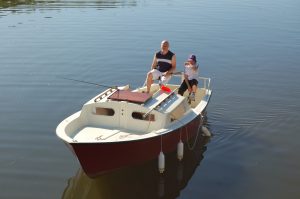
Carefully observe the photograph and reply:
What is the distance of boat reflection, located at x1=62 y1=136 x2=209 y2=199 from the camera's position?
10639 millimetres

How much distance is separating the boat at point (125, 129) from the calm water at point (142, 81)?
0.90 metres

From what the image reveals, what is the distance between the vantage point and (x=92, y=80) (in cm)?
1855

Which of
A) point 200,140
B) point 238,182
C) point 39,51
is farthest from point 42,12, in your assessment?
point 238,182

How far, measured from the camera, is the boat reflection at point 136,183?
34.9 ft

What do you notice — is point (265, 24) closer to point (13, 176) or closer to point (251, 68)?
point (251, 68)

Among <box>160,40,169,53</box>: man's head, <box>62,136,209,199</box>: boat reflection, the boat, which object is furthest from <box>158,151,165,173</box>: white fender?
<box>160,40,169,53</box>: man's head

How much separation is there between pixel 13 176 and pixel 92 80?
793 centimetres

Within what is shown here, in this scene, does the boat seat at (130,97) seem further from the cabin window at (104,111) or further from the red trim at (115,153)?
the red trim at (115,153)

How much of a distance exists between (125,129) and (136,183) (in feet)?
4.55

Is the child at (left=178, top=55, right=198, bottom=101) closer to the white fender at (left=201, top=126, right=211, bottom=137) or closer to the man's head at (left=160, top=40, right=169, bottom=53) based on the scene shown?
the man's head at (left=160, top=40, right=169, bottom=53)

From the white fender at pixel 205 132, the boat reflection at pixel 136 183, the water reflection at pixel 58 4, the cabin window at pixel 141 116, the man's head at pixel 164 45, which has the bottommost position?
the boat reflection at pixel 136 183

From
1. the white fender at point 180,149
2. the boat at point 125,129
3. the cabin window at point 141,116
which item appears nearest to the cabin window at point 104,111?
the boat at point 125,129

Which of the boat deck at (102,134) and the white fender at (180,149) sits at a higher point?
the boat deck at (102,134)

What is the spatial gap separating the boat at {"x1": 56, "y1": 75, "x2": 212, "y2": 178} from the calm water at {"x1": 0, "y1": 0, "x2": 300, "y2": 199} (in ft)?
2.94
